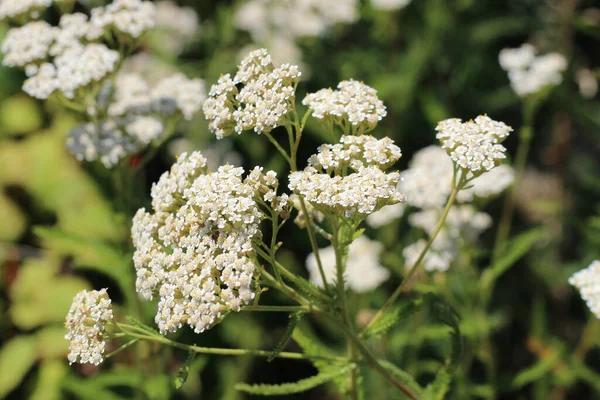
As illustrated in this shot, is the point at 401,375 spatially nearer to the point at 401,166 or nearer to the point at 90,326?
the point at 90,326

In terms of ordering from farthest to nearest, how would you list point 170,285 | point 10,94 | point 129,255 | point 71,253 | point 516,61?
point 10,94 → point 71,253 → point 516,61 → point 129,255 → point 170,285

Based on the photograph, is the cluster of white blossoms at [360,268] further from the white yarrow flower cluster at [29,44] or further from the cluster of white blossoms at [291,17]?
the cluster of white blossoms at [291,17]

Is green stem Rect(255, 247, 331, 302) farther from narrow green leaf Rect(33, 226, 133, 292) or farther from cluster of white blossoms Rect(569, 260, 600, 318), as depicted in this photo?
narrow green leaf Rect(33, 226, 133, 292)

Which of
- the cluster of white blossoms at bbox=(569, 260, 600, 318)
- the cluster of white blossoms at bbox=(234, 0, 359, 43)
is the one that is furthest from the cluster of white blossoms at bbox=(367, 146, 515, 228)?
the cluster of white blossoms at bbox=(234, 0, 359, 43)

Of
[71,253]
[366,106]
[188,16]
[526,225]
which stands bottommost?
[526,225]

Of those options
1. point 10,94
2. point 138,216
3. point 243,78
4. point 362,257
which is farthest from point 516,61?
point 10,94

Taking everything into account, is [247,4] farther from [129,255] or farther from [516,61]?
[129,255]
